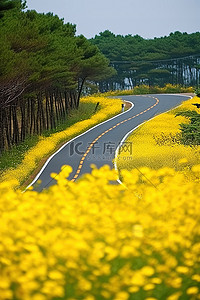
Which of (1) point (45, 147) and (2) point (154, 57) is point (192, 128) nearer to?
(1) point (45, 147)

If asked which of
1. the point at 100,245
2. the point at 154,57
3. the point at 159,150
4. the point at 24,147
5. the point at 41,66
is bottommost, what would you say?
the point at 24,147

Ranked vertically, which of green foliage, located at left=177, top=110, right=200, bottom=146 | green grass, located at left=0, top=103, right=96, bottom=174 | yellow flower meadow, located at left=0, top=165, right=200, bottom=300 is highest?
yellow flower meadow, located at left=0, top=165, right=200, bottom=300

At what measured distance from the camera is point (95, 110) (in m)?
63.6

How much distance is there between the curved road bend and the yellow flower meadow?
14.0 meters

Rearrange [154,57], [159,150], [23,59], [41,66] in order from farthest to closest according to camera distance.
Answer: [154,57], [41,66], [23,59], [159,150]

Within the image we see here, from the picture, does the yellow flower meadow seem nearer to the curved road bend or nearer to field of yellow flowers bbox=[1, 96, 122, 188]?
field of yellow flowers bbox=[1, 96, 122, 188]

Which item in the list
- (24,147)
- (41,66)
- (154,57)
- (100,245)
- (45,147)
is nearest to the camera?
(100,245)

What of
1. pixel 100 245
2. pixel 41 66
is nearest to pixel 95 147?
pixel 41 66

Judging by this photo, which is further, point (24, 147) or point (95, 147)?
point (24, 147)

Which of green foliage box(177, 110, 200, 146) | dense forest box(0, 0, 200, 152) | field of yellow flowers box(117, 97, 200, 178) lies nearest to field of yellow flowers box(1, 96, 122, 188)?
dense forest box(0, 0, 200, 152)

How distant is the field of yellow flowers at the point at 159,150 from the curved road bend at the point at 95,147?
925 mm

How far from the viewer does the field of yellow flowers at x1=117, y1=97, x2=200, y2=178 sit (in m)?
23.7

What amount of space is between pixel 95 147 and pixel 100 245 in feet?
100

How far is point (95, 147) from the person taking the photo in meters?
35.9
